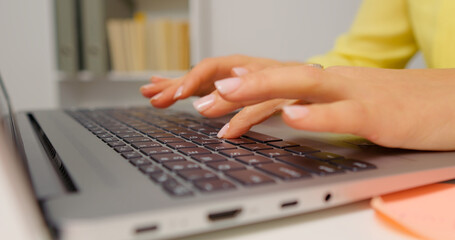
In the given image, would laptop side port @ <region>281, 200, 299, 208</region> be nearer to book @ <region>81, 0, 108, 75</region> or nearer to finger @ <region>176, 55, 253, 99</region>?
finger @ <region>176, 55, 253, 99</region>

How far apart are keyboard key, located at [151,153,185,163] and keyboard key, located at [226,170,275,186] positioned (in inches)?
2.4

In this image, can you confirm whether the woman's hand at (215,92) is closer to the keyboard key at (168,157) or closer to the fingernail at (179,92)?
the fingernail at (179,92)

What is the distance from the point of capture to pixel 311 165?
0.98ft

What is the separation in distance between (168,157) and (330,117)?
0.46 feet

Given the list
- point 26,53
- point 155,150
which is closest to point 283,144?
point 155,150

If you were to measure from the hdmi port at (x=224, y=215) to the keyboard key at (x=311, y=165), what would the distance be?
0.26 ft

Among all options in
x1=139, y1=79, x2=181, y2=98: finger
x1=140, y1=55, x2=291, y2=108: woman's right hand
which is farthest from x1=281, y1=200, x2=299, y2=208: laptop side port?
x1=139, y1=79, x2=181, y2=98: finger

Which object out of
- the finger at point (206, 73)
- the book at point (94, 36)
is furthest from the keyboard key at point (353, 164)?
the book at point (94, 36)

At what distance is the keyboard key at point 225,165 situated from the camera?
0.92 feet

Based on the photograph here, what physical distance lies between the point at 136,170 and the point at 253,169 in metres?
0.09

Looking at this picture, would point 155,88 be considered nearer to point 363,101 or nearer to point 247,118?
point 247,118

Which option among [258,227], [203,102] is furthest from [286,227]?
[203,102]

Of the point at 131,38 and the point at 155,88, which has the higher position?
the point at 131,38

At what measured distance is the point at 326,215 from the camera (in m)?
0.28
